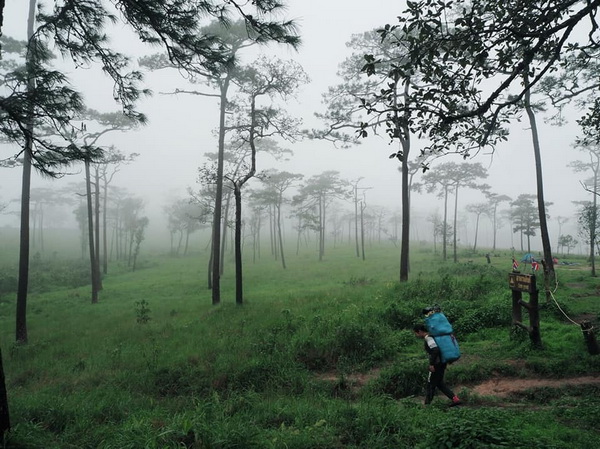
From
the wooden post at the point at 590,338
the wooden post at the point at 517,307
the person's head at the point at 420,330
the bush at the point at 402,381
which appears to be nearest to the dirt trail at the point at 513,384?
the bush at the point at 402,381

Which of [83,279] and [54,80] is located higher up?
[54,80]

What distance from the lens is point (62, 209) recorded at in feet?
278

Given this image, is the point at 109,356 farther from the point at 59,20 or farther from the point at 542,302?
the point at 542,302

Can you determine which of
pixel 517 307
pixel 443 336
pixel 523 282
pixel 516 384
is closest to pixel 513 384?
pixel 516 384

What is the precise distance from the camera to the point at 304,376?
708cm

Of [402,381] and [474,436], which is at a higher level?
[474,436]

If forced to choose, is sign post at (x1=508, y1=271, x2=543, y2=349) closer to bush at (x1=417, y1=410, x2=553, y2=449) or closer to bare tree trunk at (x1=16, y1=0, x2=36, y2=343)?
bush at (x1=417, y1=410, x2=553, y2=449)

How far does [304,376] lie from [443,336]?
316 centimetres

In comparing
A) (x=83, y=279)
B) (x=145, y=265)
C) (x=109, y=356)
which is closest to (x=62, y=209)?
(x=145, y=265)

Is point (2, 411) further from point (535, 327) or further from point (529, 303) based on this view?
point (529, 303)

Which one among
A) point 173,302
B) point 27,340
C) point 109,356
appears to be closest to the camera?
point 109,356

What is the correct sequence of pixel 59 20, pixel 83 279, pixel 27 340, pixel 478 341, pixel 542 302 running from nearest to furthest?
pixel 59 20 < pixel 478 341 < pixel 542 302 < pixel 27 340 < pixel 83 279

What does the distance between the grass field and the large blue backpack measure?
2.58ft

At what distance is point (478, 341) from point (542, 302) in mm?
3517
